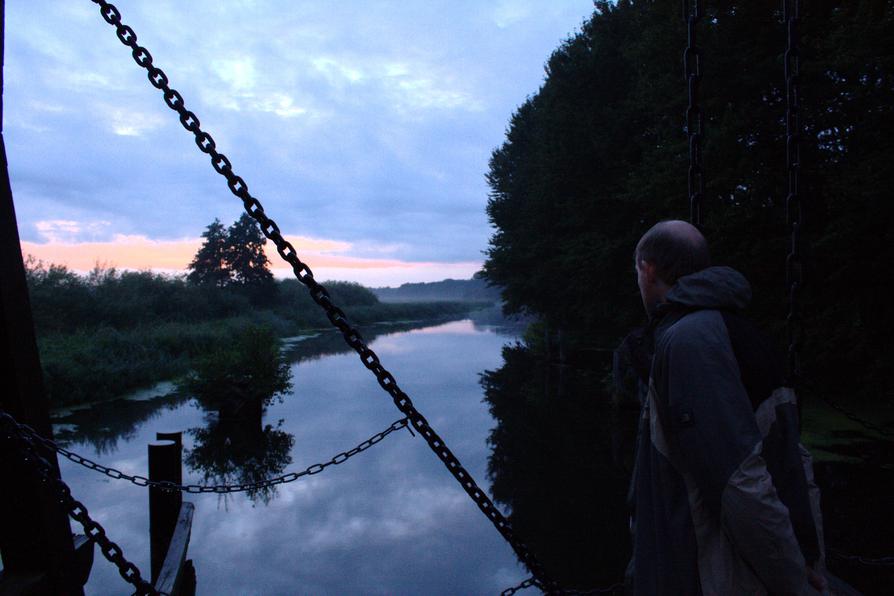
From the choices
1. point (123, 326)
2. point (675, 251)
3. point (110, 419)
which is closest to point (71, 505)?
point (675, 251)

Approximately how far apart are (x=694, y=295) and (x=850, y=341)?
9897 mm

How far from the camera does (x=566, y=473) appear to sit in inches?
386

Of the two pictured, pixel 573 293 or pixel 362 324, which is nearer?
pixel 573 293

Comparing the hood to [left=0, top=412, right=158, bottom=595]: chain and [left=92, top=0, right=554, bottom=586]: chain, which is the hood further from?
[left=0, top=412, right=158, bottom=595]: chain

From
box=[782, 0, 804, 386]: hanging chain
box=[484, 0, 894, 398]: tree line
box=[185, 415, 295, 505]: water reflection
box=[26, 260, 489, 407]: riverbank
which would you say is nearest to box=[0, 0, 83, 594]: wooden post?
box=[782, 0, 804, 386]: hanging chain

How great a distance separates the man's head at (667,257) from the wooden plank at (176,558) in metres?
4.48

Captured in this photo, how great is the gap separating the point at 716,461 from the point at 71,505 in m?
2.96

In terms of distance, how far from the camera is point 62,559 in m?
3.74

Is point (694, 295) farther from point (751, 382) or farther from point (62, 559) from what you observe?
point (62, 559)

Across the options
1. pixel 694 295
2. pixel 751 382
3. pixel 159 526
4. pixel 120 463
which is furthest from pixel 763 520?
pixel 120 463

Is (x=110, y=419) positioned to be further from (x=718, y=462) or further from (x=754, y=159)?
(x=754, y=159)

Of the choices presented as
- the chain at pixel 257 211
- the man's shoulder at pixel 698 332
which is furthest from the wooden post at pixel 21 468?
the man's shoulder at pixel 698 332

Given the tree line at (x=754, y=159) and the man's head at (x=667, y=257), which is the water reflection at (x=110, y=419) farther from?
the man's head at (x=667, y=257)

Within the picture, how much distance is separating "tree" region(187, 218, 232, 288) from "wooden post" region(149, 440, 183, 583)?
33003 millimetres
